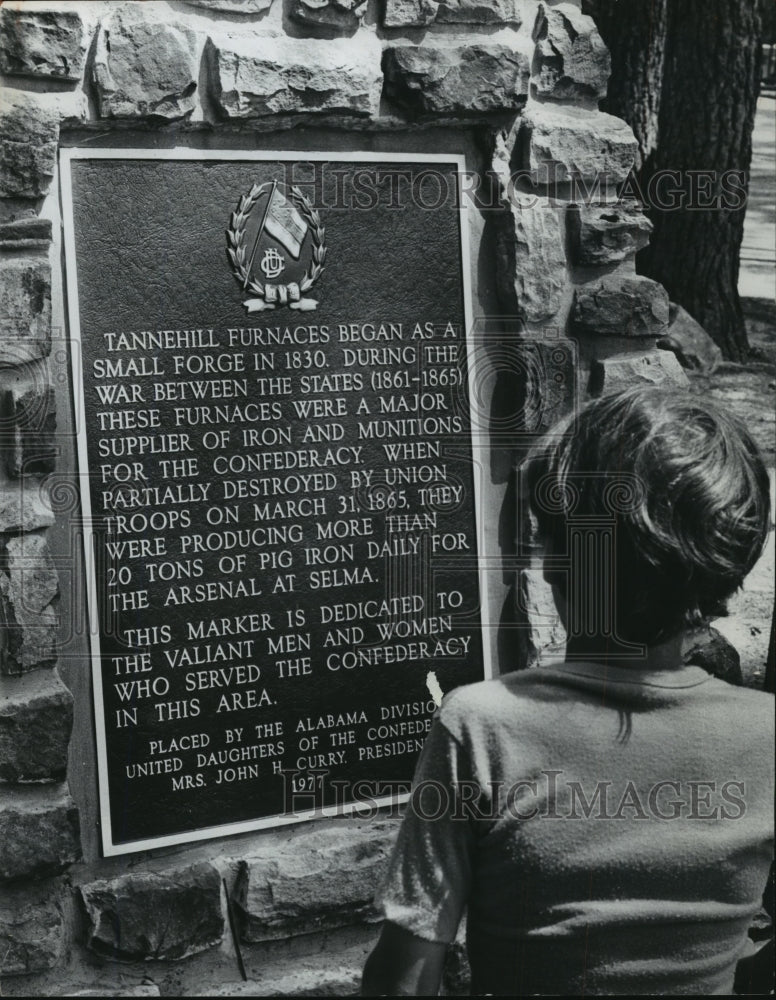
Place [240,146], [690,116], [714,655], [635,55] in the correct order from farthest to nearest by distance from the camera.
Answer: [690,116]
[635,55]
[714,655]
[240,146]

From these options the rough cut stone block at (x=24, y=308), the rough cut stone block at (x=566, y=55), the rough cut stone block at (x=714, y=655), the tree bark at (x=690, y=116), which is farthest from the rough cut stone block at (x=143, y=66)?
the tree bark at (x=690, y=116)

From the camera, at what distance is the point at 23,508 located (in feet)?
9.09

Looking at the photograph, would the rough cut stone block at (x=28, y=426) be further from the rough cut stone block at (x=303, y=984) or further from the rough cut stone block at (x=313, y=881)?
the rough cut stone block at (x=303, y=984)

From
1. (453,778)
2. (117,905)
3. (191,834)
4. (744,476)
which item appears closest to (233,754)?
(191,834)

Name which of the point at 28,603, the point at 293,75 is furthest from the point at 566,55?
the point at 28,603

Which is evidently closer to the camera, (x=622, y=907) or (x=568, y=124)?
(x=622, y=907)

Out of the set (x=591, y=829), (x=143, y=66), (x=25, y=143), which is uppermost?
(x=143, y=66)

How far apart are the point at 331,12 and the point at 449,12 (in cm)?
36

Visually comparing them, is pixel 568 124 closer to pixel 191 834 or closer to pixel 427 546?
pixel 427 546

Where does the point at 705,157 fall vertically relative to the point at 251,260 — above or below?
above

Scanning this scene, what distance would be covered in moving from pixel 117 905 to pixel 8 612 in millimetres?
805

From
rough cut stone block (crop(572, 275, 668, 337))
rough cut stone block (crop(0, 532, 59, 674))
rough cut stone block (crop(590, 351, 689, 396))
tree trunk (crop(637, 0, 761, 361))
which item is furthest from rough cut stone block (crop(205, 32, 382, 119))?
tree trunk (crop(637, 0, 761, 361))

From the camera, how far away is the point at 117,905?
9.62 feet

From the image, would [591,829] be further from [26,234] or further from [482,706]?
[26,234]
